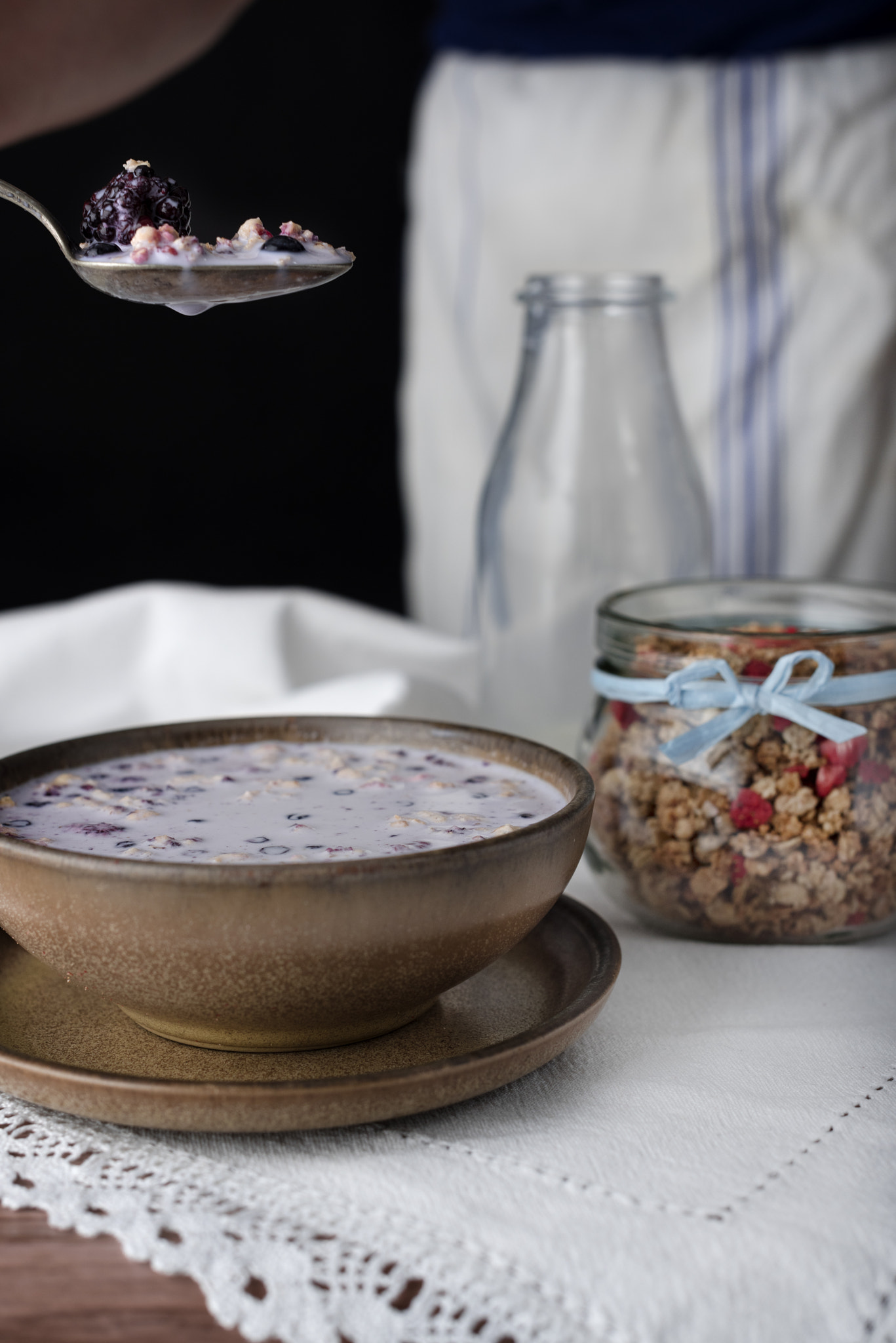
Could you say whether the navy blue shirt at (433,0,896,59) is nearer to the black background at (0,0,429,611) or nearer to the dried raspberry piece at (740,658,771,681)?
the black background at (0,0,429,611)

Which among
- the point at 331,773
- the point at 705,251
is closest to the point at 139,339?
the point at 705,251

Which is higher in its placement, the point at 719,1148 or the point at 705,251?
the point at 705,251

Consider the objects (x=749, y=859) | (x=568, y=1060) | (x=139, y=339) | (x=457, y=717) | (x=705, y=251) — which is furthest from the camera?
(x=139, y=339)

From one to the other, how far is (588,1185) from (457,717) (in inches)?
26.9

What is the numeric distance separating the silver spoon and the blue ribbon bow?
0.31 metres

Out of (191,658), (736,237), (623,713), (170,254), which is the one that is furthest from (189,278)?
(736,237)

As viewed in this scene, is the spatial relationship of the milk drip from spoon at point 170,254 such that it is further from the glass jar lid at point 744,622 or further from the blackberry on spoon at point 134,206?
the glass jar lid at point 744,622

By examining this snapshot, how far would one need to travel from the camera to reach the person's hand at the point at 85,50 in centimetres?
122

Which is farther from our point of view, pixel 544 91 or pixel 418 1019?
pixel 544 91

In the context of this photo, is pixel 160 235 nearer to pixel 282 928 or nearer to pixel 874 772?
pixel 282 928

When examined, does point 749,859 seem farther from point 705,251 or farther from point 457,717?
point 705,251

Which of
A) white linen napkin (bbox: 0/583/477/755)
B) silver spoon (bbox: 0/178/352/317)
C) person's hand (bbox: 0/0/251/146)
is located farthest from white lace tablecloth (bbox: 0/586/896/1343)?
person's hand (bbox: 0/0/251/146)

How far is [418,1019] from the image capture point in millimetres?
728

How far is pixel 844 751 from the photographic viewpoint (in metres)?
0.82
